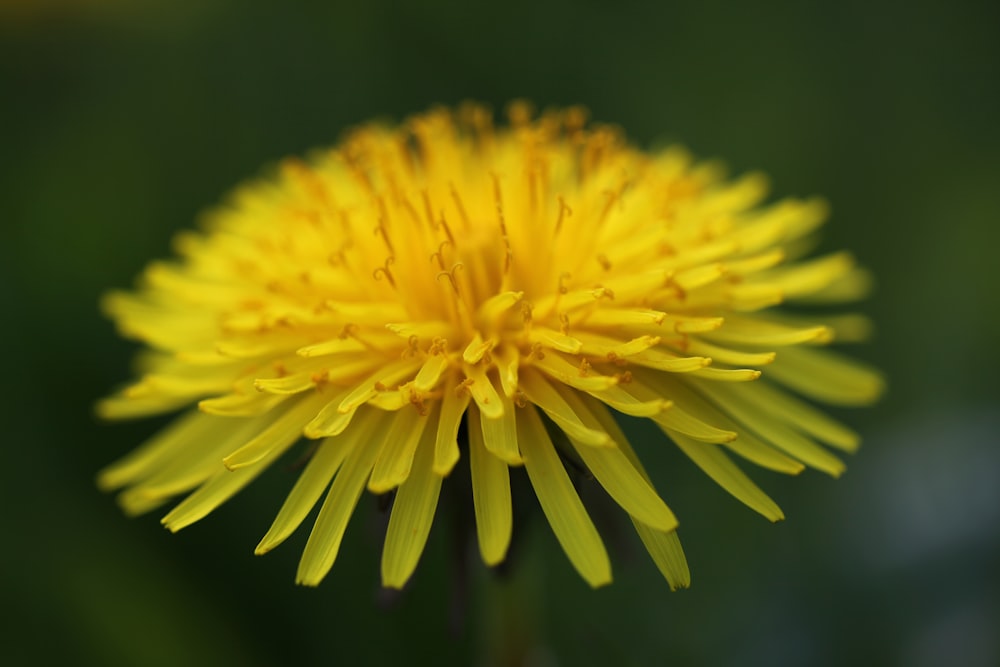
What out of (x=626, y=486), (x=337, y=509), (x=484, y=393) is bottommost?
(x=626, y=486)

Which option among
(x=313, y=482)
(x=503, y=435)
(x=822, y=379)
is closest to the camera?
(x=503, y=435)

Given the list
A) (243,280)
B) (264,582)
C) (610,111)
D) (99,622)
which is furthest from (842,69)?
(99,622)

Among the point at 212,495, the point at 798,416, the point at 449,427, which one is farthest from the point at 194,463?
the point at 798,416

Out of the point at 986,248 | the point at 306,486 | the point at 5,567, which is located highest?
the point at 306,486

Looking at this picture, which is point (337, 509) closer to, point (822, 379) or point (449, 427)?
point (449, 427)

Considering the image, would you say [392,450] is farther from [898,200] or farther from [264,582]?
[898,200]

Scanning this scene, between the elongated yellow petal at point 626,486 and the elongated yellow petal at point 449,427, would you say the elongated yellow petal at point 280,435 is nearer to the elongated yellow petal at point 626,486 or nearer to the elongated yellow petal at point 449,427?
the elongated yellow petal at point 449,427
